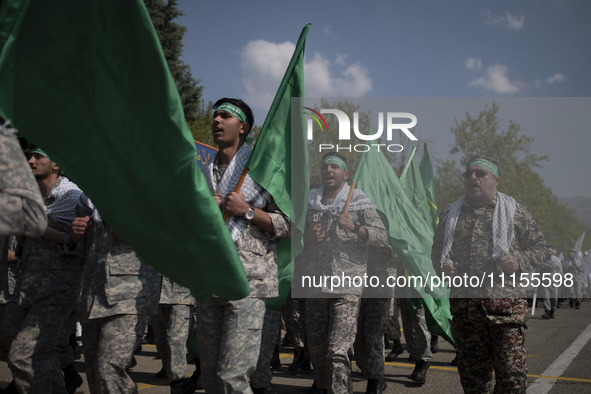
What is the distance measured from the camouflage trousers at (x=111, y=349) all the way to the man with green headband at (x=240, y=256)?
526 millimetres

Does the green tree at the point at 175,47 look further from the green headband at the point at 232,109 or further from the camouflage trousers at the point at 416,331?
the green headband at the point at 232,109

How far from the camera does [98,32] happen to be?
2.81 metres

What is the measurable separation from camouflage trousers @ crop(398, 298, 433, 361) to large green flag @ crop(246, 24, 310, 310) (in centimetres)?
311

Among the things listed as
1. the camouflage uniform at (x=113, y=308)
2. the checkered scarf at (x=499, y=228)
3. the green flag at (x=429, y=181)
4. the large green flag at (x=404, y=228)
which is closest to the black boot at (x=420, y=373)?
the large green flag at (x=404, y=228)

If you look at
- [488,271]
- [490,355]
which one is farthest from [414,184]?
[490,355]

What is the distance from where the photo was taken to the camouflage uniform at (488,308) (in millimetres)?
4547

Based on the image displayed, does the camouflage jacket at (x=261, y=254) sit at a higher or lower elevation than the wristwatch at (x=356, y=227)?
lower

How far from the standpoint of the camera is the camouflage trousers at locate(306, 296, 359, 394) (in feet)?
17.3

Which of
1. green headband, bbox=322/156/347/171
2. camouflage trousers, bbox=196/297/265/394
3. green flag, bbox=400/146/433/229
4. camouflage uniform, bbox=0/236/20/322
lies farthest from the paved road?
camouflage trousers, bbox=196/297/265/394

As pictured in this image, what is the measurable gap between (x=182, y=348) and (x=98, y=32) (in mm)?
4303

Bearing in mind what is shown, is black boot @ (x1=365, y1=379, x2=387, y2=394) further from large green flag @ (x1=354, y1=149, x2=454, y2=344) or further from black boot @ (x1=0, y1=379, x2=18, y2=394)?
black boot @ (x1=0, y1=379, x2=18, y2=394)

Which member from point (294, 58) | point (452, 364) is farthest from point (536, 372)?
point (294, 58)

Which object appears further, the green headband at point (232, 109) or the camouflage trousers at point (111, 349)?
the green headband at point (232, 109)

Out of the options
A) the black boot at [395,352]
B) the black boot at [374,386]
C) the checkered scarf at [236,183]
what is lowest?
the black boot at [395,352]
